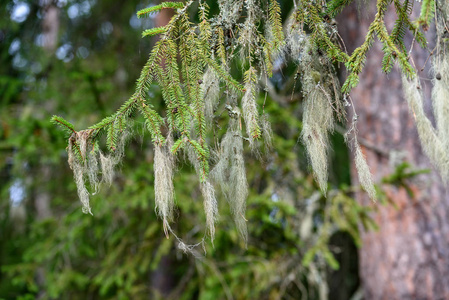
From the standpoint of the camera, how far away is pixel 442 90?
138cm

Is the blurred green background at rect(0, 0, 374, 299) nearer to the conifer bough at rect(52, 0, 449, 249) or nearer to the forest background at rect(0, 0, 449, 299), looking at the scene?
the forest background at rect(0, 0, 449, 299)

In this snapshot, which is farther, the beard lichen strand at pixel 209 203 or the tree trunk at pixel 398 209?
the tree trunk at pixel 398 209

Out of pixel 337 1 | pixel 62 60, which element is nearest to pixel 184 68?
pixel 337 1

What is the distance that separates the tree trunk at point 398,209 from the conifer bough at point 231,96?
1799 mm

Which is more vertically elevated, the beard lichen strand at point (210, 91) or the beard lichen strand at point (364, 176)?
the beard lichen strand at point (210, 91)

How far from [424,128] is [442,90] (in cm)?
13

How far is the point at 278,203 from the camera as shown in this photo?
10.8 ft

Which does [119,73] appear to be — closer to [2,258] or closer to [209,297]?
[2,258]

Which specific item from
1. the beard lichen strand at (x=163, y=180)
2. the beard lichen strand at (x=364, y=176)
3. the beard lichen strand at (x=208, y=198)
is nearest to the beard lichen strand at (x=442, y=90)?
the beard lichen strand at (x=364, y=176)

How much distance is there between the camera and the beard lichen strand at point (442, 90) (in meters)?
1.38

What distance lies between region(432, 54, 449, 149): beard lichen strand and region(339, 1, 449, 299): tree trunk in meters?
1.78

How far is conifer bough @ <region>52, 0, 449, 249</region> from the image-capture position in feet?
4.56

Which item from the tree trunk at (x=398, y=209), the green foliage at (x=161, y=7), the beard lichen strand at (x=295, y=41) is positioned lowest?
the tree trunk at (x=398, y=209)

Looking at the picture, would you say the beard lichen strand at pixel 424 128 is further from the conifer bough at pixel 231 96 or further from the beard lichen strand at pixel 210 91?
the beard lichen strand at pixel 210 91
